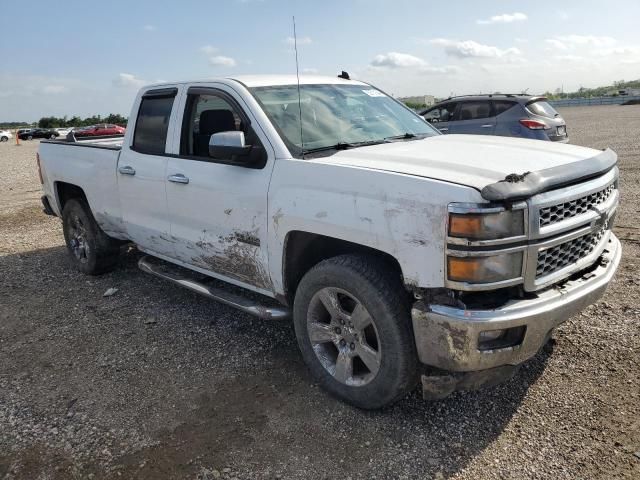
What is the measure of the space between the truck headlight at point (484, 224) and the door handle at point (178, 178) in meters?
2.30

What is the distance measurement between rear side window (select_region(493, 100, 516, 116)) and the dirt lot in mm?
6621

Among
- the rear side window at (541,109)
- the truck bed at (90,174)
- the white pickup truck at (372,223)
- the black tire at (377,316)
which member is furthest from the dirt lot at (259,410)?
the rear side window at (541,109)

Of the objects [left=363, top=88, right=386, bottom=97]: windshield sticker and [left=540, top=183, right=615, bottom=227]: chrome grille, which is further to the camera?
[left=363, top=88, right=386, bottom=97]: windshield sticker

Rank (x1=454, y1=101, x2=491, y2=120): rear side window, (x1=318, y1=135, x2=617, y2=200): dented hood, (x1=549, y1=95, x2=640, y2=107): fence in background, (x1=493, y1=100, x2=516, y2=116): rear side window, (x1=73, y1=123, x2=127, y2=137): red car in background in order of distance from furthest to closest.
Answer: (x1=549, y1=95, x2=640, y2=107): fence in background → (x1=454, y1=101, x2=491, y2=120): rear side window → (x1=493, y1=100, x2=516, y2=116): rear side window → (x1=73, y1=123, x2=127, y2=137): red car in background → (x1=318, y1=135, x2=617, y2=200): dented hood

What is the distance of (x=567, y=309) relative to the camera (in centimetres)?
287

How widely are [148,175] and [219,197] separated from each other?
1.06m

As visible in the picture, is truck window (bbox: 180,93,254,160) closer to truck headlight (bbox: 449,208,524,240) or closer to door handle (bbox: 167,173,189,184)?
door handle (bbox: 167,173,189,184)

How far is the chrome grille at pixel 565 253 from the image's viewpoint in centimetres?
279

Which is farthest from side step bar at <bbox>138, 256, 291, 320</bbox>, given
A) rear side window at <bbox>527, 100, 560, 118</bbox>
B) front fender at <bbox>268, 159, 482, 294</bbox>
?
rear side window at <bbox>527, 100, 560, 118</bbox>

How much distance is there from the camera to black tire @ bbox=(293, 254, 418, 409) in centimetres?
294

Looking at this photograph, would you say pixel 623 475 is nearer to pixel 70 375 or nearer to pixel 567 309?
pixel 567 309

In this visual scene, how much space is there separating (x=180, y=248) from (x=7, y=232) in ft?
18.6

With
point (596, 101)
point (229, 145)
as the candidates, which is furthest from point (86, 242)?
point (596, 101)

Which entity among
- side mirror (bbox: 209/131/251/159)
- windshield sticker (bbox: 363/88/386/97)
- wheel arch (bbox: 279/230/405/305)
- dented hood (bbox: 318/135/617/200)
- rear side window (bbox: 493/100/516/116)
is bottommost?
wheel arch (bbox: 279/230/405/305)
